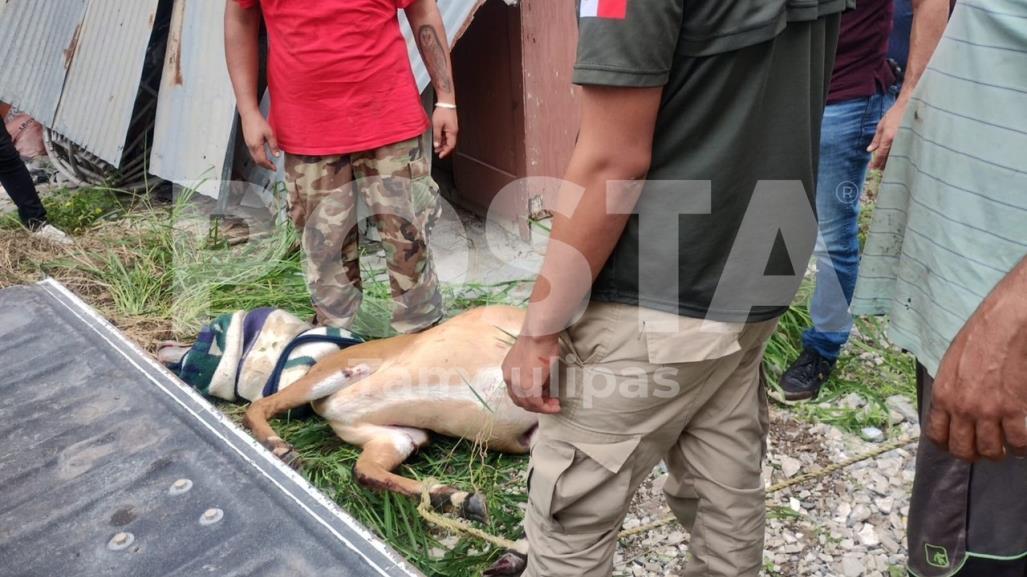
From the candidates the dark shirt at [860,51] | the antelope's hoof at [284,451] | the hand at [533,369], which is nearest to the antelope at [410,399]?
the antelope's hoof at [284,451]

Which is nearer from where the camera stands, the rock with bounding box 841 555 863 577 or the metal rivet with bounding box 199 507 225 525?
the metal rivet with bounding box 199 507 225 525

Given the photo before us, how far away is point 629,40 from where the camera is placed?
4.32 feet

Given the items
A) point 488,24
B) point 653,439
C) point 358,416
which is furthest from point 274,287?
point 653,439

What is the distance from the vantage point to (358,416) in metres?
2.85

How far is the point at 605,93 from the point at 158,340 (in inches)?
118

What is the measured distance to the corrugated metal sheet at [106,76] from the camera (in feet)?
17.4

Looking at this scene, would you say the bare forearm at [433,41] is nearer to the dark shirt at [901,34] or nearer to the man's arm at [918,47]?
the man's arm at [918,47]

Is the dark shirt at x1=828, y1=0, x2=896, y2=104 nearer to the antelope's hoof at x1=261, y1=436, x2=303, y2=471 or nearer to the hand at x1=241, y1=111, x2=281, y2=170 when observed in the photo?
the hand at x1=241, y1=111, x2=281, y2=170

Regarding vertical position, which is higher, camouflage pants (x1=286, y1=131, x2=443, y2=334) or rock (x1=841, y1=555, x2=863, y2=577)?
camouflage pants (x1=286, y1=131, x2=443, y2=334)

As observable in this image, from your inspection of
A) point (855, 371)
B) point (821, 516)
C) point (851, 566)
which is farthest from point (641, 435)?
point (855, 371)

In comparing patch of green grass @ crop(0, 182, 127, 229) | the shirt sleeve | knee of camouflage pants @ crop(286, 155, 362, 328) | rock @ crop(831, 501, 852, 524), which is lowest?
rock @ crop(831, 501, 852, 524)

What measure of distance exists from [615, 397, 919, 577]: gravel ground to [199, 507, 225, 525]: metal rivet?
1.42 m

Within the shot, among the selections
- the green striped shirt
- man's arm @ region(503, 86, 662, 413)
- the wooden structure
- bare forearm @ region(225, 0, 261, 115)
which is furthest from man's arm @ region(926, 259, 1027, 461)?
the wooden structure

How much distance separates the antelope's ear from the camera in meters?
2.87
